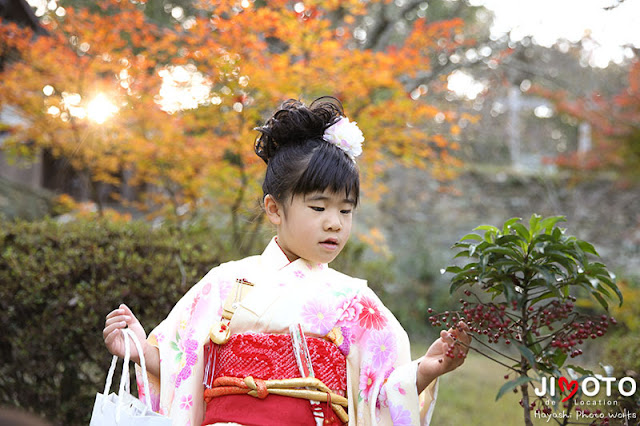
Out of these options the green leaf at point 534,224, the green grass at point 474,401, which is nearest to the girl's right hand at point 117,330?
the green leaf at point 534,224

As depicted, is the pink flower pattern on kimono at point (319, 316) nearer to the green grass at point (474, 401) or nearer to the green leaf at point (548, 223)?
the green leaf at point (548, 223)

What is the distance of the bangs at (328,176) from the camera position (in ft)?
7.55

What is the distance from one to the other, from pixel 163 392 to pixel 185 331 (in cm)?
25

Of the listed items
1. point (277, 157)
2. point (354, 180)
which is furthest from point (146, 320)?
point (354, 180)

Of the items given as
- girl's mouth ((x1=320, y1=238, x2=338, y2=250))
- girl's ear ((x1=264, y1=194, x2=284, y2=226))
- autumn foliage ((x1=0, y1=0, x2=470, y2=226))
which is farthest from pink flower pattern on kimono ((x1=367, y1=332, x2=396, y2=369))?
autumn foliage ((x1=0, y1=0, x2=470, y2=226))

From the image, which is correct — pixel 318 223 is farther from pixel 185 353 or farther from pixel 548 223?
pixel 548 223

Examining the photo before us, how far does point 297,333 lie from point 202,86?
4.27m

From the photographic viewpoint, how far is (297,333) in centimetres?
221

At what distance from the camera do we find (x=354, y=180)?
2365 mm

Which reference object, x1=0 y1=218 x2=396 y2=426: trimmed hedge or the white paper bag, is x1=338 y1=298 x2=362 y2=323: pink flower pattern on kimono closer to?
the white paper bag

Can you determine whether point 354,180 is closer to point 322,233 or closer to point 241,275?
point 322,233

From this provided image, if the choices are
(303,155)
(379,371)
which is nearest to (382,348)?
(379,371)

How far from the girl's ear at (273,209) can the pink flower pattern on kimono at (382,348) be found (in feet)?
2.01

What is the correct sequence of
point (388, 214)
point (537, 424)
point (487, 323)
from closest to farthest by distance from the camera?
1. point (487, 323)
2. point (537, 424)
3. point (388, 214)
